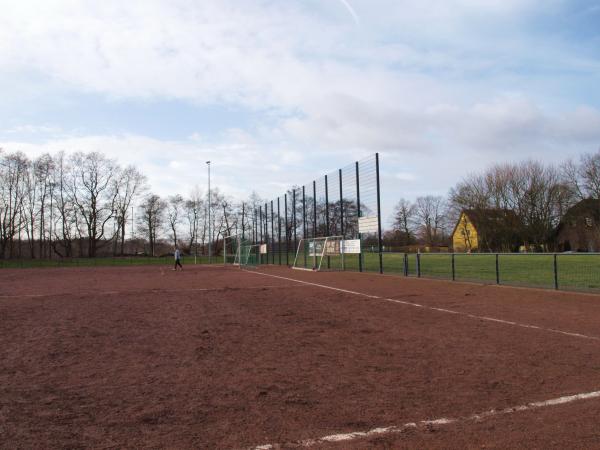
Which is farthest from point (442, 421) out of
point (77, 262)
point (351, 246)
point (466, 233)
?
point (77, 262)

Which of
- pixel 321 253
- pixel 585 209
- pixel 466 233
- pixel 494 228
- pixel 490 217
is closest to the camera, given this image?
pixel 321 253

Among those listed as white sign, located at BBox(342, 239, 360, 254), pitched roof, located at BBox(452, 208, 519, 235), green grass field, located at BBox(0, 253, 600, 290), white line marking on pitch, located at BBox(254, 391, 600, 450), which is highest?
pitched roof, located at BBox(452, 208, 519, 235)

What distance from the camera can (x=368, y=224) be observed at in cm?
2252

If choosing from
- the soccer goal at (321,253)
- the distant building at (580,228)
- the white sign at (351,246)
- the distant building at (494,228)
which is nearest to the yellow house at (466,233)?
the distant building at (494,228)

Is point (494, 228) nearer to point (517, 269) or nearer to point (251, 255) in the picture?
point (251, 255)

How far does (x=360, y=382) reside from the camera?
507cm

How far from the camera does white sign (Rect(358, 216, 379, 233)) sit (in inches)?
858

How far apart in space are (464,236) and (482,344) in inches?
1996

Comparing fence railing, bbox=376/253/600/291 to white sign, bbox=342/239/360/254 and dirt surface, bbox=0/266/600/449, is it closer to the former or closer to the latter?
white sign, bbox=342/239/360/254

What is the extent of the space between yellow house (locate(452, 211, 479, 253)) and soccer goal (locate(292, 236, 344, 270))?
24517 mm

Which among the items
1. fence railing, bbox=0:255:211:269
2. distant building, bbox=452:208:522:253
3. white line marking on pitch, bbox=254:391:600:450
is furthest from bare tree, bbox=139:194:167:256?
white line marking on pitch, bbox=254:391:600:450

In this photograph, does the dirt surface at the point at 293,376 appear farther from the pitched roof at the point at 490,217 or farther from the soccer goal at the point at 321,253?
the pitched roof at the point at 490,217

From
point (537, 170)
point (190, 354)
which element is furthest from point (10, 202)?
point (190, 354)

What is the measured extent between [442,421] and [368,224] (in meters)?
18.8
